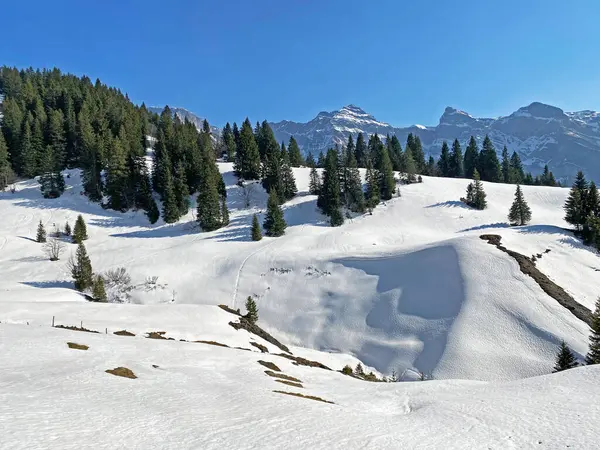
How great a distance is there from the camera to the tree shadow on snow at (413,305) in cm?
4128

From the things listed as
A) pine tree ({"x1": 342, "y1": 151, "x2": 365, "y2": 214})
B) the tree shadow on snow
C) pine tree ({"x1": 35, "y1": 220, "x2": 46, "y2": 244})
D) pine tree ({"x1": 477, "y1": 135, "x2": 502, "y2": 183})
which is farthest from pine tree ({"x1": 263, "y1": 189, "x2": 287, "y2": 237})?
pine tree ({"x1": 477, "y1": 135, "x2": 502, "y2": 183})

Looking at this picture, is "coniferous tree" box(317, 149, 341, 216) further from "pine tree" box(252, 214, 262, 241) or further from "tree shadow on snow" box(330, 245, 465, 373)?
"tree shadow on snow" box(330, 245, 465, 373)

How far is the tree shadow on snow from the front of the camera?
135ft

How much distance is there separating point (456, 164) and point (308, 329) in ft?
337

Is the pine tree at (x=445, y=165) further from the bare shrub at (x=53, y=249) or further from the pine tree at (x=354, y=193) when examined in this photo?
the bare shrub at (x=53, y=249)

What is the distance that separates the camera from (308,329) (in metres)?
48.5

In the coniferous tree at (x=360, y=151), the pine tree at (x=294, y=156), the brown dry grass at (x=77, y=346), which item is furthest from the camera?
the coniferous tree at (x=360, y=151)

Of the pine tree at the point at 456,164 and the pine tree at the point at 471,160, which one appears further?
the pine tree at the point at 456,164

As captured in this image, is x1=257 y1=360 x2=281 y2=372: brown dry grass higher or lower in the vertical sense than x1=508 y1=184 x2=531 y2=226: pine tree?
lower

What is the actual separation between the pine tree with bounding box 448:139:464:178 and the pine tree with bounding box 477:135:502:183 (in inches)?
281

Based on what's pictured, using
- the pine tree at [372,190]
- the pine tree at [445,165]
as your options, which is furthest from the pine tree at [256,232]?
the pine tree at [445,165]

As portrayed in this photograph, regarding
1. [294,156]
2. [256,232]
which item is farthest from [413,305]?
[294,156]

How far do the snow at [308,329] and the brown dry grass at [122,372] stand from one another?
0.71 metres

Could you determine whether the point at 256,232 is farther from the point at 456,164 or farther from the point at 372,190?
the point at 456,164
